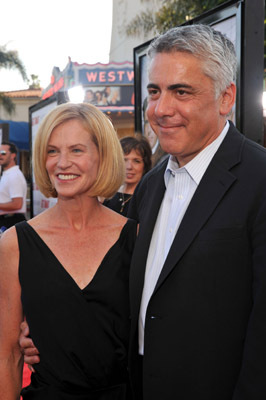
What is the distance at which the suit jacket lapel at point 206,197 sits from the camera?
5.51 ft

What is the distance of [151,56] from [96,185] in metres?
0.62

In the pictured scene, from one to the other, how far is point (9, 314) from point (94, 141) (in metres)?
Result: 0.82

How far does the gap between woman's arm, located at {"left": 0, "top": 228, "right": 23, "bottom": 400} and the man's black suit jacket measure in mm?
574

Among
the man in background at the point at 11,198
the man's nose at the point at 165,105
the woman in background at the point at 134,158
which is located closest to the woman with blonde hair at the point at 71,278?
the man's nose at the point at 165,105

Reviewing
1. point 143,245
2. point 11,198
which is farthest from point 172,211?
point 11,198

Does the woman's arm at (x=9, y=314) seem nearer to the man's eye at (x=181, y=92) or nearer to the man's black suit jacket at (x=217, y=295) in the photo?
the man's black suit jacket at (x=217, y=295)

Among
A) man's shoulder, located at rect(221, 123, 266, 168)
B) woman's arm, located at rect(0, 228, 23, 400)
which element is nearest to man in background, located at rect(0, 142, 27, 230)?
woman's arm, located at rect(0, 228, 23, 400)

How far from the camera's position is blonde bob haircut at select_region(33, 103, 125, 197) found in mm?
2105

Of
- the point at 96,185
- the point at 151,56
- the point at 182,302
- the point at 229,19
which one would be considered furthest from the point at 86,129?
the point at 229,19

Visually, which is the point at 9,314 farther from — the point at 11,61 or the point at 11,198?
the point at 11,61

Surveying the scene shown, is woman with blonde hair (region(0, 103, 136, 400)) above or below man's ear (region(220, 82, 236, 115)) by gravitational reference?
below

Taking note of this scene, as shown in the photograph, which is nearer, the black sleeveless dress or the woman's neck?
the black sleeveless dress

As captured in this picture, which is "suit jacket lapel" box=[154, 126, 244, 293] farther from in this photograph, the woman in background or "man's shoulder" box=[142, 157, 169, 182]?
the woman in background

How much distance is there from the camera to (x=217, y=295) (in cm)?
164
